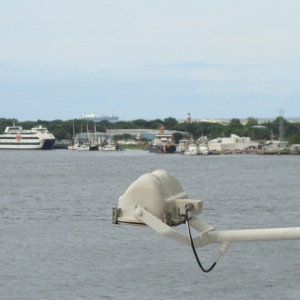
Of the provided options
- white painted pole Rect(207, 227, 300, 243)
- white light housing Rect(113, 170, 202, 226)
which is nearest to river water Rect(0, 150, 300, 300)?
white painted pole Rect(207, 227, 300, 243)

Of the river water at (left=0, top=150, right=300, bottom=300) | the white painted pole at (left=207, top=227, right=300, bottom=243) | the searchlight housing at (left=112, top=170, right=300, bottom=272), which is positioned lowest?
the river water at (left=0, top=150, right=300, bottom=300)

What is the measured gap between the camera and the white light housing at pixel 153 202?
20.2ft

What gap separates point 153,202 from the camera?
6141mm

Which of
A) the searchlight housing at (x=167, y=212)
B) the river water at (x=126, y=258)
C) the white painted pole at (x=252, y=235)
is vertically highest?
the searchlight housing at (x=167, y=212)

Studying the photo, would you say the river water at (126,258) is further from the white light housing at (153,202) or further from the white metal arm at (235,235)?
the white light housing at (153,202)

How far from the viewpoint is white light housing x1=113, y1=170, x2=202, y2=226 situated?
6.14m

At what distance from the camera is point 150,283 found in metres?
36.3

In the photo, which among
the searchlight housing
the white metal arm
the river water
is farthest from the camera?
the river water

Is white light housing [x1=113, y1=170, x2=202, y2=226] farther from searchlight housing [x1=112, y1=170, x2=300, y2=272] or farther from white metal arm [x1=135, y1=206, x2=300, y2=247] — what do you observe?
white metal arm [x1=135, y1=206, x2=300, y2=247]

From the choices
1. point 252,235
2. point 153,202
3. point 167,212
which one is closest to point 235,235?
point 252,235

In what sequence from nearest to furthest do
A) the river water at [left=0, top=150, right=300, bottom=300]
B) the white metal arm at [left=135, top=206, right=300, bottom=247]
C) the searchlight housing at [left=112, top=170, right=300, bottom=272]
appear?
the searchlight housing at [left=112, top=170, right=300, bottom=272]
the white metal arm at [left=135, top=206, right=300, bottom=247]
the river water at [left=0, top=150, right=300, bottom=300]

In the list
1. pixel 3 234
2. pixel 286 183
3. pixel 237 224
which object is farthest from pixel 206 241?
pixel 286 183

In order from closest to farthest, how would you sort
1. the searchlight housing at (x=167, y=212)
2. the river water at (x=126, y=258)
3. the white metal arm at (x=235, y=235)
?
the searchlight housing at (x=167, y=212) < the white metal arm at (x=235, y=235) < the river water at (x=126, y=258)

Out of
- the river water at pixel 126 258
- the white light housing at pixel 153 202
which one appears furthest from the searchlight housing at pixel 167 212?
the river water at pixel 126 258
